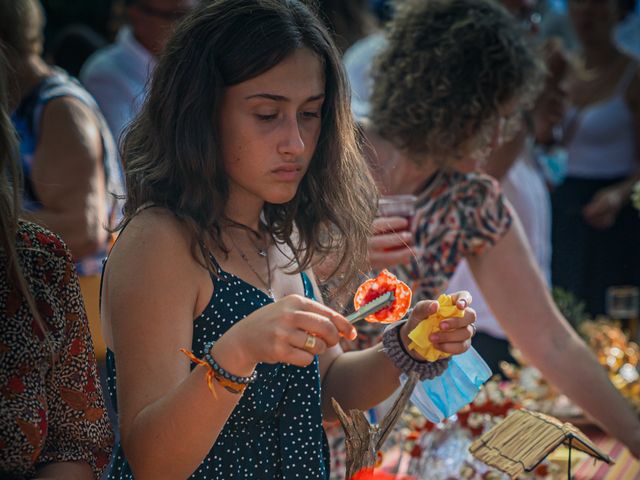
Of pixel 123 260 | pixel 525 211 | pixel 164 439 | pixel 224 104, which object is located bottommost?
pixel 525 211

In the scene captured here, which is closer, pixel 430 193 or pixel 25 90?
pixel 430 193

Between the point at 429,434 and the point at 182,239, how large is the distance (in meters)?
1.15

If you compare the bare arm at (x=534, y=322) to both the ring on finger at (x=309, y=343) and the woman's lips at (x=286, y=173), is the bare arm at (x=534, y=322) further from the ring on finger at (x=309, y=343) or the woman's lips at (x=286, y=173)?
the ring on finger at (x=309, y=343)

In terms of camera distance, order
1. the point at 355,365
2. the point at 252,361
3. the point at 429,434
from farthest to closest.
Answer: the point at 429,434
the point at 355,365
the point at 252,361

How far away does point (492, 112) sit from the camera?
2744 millimetres

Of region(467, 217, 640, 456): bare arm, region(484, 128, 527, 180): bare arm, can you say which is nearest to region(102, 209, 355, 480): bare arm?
region(467, 217, 640, 456): bare arm

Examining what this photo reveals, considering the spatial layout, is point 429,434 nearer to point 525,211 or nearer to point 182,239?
point 182,239

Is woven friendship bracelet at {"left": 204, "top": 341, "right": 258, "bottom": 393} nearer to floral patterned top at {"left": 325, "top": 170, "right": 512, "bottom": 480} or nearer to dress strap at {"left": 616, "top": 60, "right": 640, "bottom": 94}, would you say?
floral patterned top at {"left": 325, "top": 170, "right": 512, "bottom": 480}

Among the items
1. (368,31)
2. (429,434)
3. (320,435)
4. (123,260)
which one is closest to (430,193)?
(429,434)

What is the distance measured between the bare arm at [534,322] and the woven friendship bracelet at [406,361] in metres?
0.78

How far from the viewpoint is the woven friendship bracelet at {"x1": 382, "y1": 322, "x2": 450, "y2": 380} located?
1.91 metres

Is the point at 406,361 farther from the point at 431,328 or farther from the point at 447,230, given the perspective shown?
the point at 447,230

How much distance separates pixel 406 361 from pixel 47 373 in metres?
0.71

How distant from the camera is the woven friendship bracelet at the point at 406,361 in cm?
191
